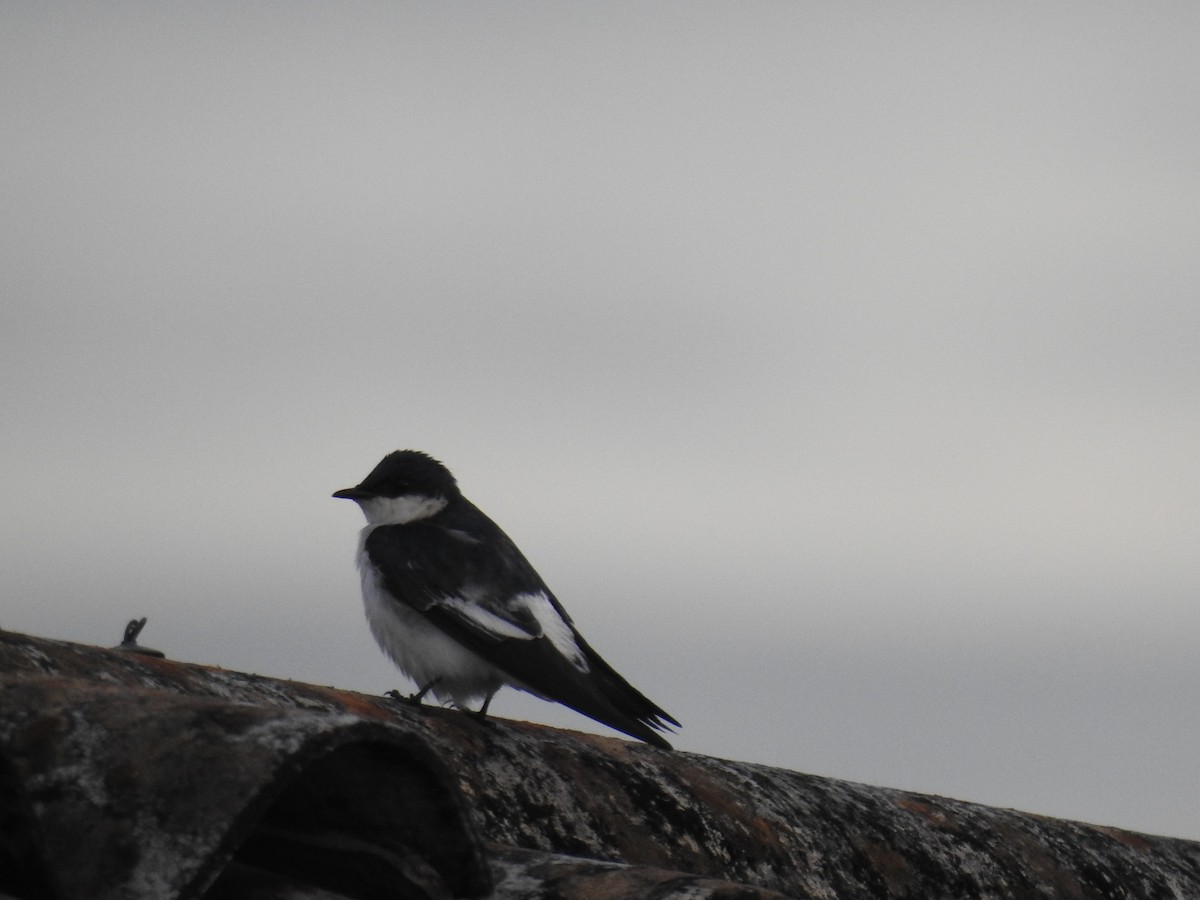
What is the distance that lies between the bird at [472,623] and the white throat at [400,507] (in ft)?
1.53

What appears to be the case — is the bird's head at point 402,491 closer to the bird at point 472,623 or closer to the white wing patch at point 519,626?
the bird at point 472,623

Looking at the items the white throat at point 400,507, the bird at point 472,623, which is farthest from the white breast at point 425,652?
the white throat at point 400,507

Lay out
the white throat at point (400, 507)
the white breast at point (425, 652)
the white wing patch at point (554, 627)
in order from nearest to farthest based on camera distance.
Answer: the white wing patch at point (554, 627) < the white breast at point (425, 652) < the white throat at point (400, 507)

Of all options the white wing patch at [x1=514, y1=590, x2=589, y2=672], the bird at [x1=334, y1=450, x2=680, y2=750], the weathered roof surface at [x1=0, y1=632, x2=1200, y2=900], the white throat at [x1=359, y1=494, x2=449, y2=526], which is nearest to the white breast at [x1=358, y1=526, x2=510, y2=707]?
the bird at [x1=334, y1=450, x2=680, y2=750]

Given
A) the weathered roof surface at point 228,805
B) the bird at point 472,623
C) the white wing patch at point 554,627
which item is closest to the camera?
the weathered roof surface at point 228,805

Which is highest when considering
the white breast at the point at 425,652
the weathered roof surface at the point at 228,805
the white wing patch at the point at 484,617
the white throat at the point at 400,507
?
the white throat at the point at 400,507

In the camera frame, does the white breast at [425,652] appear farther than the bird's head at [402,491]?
No

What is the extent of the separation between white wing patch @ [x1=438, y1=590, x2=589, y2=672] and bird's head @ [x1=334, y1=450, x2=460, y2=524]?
1187 millimetres

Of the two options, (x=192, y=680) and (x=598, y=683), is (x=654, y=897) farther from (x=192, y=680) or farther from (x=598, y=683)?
(x=598, y=683)

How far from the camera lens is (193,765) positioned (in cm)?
182

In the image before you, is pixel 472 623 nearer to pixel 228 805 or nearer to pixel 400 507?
pixel 400 507

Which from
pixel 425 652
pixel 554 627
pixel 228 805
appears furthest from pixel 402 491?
pixel 228 805

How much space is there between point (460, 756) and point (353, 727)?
186 centimetres

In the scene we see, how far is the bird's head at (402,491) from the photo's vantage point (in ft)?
24.1
